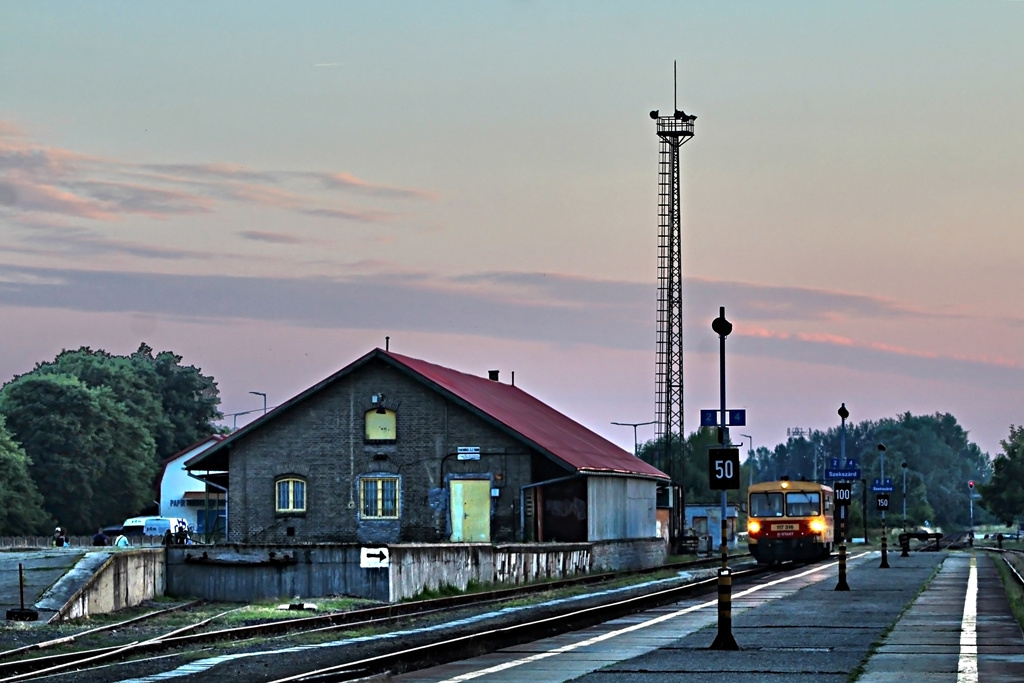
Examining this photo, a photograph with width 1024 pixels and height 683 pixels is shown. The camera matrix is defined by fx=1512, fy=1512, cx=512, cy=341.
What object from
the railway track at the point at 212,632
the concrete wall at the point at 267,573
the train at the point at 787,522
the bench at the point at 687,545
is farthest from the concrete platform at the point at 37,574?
the bench at the point at 687,545

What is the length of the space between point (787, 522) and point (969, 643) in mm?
35247

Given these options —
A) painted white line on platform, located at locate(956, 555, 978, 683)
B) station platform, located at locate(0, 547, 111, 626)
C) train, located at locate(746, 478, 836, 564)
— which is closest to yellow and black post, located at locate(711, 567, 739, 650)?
painted white line on platform, located at locate(956, 555, 978, 683)

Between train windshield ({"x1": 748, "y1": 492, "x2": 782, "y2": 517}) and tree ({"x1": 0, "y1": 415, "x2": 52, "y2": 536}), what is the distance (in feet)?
157

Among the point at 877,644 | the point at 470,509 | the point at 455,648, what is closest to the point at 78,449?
the point at 470,509

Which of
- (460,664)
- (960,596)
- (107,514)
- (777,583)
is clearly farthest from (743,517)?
(460,664)

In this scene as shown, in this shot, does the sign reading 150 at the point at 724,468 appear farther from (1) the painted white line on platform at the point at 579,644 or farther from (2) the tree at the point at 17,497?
(2) the tree at the point at 17,497

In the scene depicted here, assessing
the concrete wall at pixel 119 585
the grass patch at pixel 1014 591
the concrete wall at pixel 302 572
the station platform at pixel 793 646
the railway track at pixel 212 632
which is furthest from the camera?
the concrete wall at pixel 302 572

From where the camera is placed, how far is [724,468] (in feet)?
68.2

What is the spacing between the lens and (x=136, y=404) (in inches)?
4656

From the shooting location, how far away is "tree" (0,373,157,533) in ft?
318

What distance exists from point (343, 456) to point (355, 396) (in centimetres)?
199

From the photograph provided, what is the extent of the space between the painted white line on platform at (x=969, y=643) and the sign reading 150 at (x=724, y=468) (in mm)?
3665

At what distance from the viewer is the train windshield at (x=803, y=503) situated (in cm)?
5494

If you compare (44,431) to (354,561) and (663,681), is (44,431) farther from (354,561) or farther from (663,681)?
(663,681)
